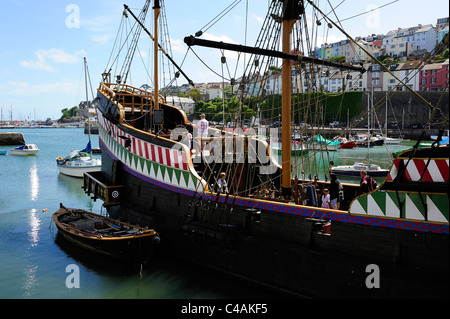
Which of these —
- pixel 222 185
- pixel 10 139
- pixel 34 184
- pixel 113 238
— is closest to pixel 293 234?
pixel 222 185

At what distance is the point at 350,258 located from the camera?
25.2 feet

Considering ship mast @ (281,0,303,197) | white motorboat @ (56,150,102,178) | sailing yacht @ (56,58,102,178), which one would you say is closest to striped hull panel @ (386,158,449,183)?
ship mast @ (281,0,303,197)

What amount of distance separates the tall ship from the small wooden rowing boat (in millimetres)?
645

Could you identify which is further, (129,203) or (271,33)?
(129,203)

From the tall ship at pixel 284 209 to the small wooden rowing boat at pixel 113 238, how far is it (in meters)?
0.65

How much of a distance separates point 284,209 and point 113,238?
17.4ft

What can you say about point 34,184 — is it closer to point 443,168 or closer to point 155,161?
point 155,161

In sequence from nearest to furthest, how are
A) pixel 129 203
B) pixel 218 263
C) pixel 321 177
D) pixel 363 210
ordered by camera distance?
pixel 363 210
pixel 218 263
pixel 129 203
pixel 321 177

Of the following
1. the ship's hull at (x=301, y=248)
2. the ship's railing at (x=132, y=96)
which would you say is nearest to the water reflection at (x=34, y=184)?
the ship's railing at (x=132, y=96)

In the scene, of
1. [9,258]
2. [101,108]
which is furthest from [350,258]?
[101,108]

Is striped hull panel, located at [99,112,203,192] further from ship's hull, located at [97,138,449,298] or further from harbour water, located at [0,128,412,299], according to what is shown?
harbour water, located at [0,128,412,299]

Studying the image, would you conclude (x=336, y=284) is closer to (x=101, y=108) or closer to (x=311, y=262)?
(x=311, y=262)

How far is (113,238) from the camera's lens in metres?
11.2
